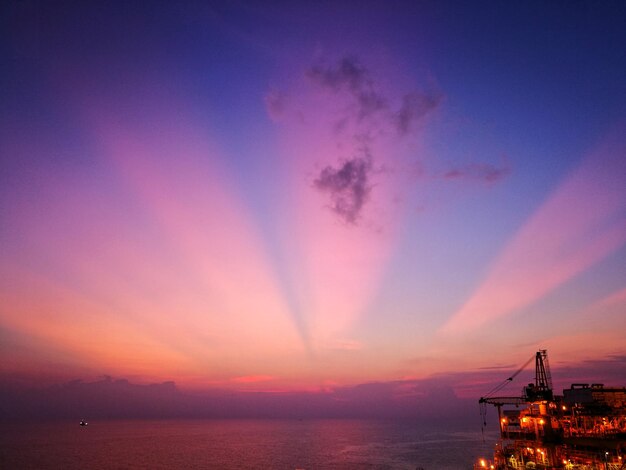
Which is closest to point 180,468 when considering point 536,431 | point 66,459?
point 66,459

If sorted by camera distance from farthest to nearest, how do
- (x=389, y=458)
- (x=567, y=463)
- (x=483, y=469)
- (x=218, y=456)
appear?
(x=218, y=456), (x=389, y=458), (x=483, y=469), (x=567, y=463)

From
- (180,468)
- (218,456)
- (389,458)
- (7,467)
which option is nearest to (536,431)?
(389,458)

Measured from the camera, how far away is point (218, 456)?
172m

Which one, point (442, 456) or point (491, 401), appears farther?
point (442, 456)

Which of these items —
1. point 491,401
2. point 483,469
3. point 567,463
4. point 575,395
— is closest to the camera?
point 567,463

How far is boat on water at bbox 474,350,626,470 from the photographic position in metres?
57.2

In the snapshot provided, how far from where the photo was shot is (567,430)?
64688 millimetres

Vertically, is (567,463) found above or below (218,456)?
above

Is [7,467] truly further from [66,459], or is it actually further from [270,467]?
[270,467]

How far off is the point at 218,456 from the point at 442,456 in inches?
3698

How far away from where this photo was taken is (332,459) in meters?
156


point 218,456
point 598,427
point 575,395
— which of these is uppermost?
point 575,395

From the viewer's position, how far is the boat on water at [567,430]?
57250mm

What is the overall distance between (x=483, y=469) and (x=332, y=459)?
96702 mm
